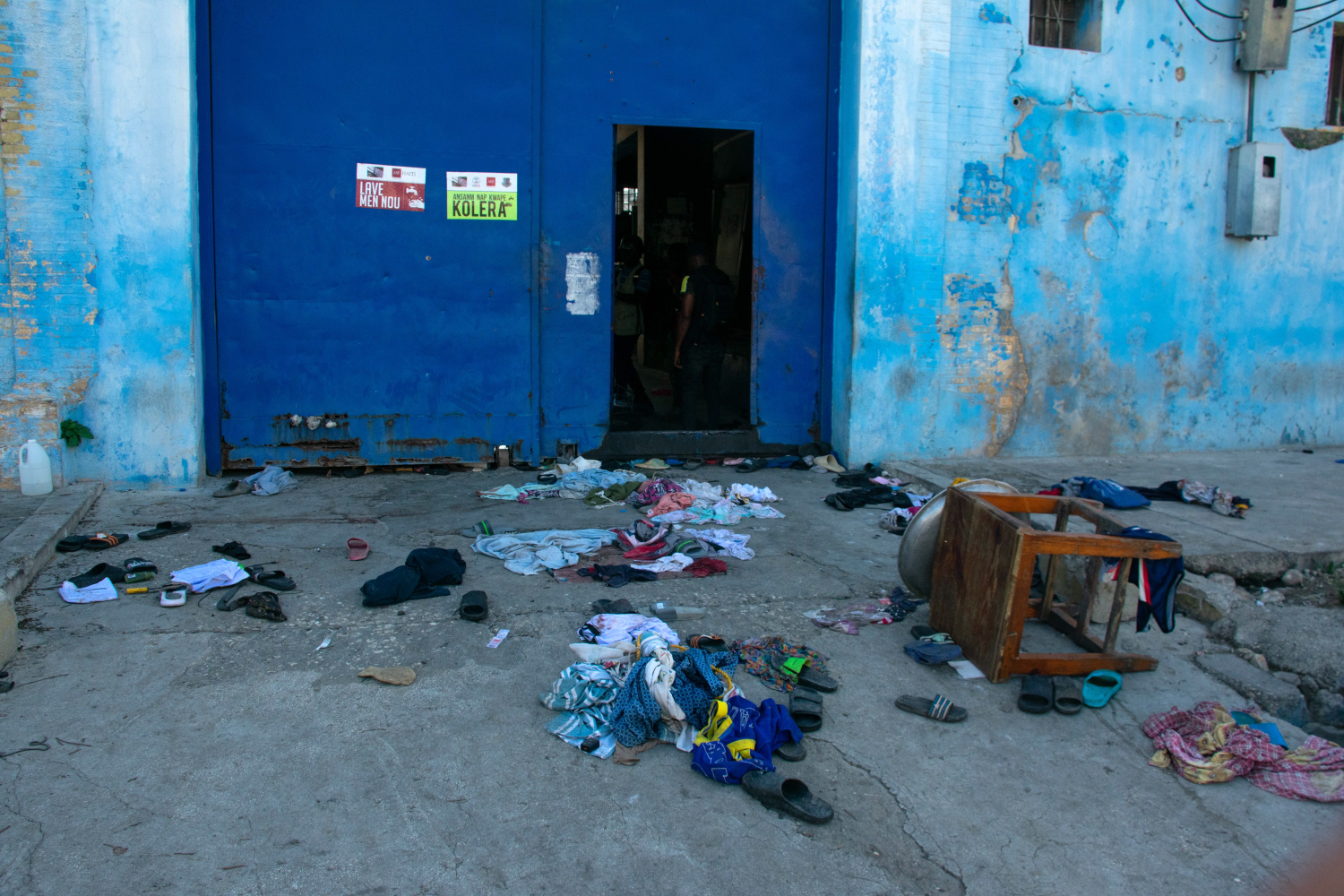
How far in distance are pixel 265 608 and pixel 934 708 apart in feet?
9.91

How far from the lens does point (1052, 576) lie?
4258 millimetres

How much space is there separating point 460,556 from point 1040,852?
341cm

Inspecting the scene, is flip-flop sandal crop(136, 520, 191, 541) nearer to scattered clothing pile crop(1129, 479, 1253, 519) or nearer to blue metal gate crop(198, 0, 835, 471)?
blue metal gate crop(198, 0, 835, 471)

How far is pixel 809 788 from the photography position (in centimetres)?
304

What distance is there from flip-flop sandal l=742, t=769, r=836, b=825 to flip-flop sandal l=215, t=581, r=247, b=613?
2721 millimetres

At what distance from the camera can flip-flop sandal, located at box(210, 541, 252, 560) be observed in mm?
5051

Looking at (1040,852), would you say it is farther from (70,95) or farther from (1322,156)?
(1322,156)

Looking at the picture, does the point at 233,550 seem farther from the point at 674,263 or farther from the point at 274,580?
the point at 674,263

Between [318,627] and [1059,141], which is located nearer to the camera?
[318,627]

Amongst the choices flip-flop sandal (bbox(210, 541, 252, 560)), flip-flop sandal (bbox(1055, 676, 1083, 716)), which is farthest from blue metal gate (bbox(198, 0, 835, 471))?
flip-flop sandal (bbox(1055, 676, 1083, 716))

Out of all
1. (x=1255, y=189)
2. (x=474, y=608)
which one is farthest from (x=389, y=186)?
(x=1255, y=189)

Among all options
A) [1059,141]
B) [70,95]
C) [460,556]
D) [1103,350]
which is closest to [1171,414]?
[1103,350]

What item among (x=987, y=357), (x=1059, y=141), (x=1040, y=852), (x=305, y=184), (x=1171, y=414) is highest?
(x=1059, y=141)

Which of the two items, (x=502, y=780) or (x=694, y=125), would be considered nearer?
(x=502, y=780)
